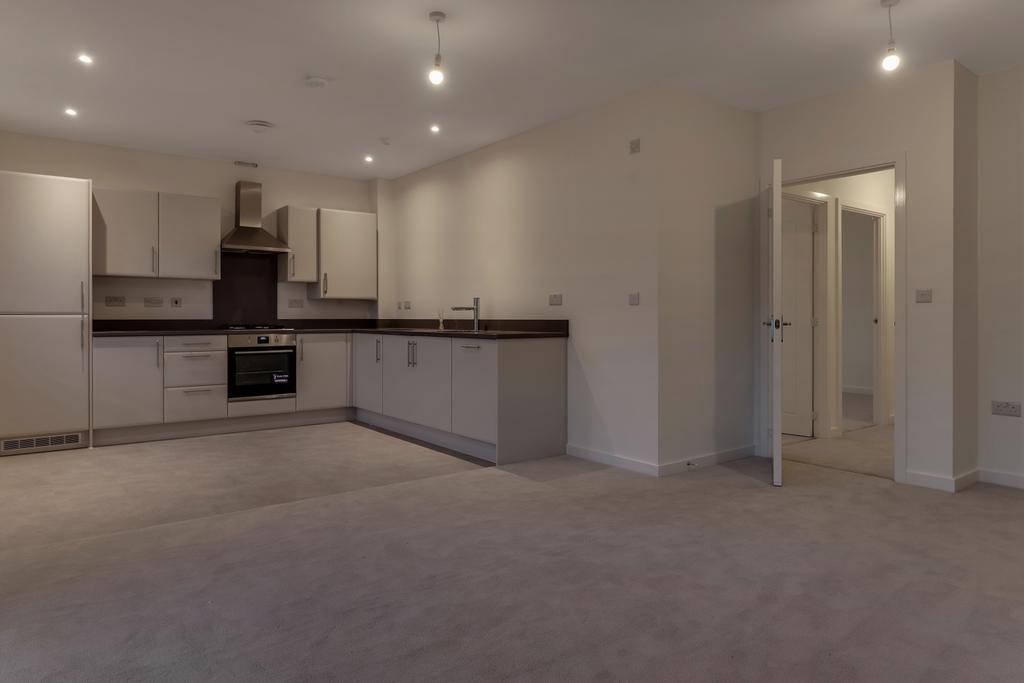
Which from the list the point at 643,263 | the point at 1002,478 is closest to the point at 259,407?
the point at 643,263

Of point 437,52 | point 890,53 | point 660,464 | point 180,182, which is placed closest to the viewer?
point 890,53

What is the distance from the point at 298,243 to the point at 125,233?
58.5 inches

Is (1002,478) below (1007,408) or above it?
below

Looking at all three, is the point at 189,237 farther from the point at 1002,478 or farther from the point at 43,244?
Answer: the point at 1002,478

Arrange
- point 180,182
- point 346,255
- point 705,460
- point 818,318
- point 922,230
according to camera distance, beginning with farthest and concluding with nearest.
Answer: point 346,255 < point 180,182 < point 818,318 < point 705,460 < point 922,230

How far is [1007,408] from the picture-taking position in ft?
12.7

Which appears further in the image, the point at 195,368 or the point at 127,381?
the point at 195,368

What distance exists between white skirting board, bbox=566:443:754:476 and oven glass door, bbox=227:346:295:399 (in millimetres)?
2855

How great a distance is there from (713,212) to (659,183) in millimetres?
573

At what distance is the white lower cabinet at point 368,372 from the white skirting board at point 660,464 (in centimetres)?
209

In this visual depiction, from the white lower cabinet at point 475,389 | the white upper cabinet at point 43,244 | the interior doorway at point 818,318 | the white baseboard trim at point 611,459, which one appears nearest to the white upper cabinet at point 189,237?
the white upper cabinet at point 43,244

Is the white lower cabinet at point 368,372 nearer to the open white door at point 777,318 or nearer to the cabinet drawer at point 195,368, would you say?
the cabinet drawer at point 195,368

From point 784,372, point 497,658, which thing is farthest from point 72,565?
point 784,372

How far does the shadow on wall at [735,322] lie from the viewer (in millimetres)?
4500
